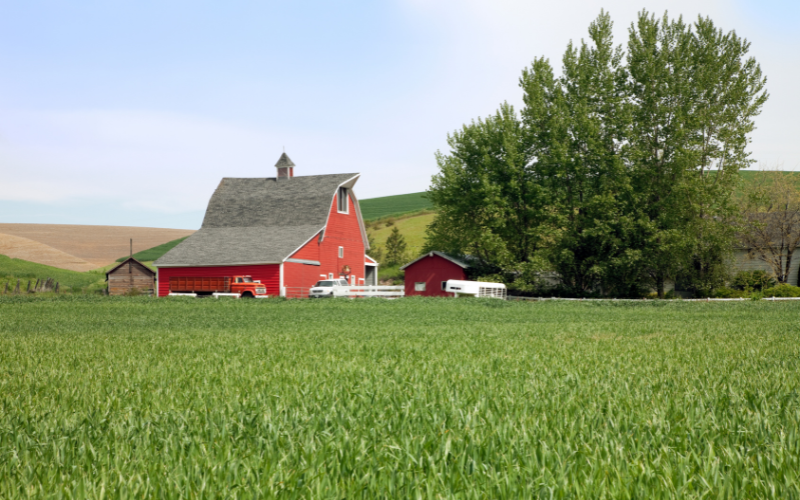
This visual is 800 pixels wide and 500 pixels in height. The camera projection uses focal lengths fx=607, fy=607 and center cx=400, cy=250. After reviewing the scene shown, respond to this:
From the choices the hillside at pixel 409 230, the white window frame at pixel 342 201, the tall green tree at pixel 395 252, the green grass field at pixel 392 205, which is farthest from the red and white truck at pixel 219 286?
the green grass field at pixel 392 205

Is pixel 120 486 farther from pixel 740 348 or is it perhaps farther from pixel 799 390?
pixel 740 348

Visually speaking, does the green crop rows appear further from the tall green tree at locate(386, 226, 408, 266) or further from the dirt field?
the dirt field

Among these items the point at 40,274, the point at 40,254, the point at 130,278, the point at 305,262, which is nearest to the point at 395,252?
the point at 305,262

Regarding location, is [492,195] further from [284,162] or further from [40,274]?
[40,274]

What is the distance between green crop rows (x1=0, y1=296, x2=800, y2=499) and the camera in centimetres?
335

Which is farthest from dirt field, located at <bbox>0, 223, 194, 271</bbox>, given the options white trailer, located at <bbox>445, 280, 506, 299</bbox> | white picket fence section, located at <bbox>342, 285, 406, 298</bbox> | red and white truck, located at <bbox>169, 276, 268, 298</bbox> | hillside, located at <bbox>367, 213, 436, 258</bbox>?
white trailer, located at <bbox>445, 280, 506, 299</bbox>

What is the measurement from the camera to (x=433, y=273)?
1900 inches

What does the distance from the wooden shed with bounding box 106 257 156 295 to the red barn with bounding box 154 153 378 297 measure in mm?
3877

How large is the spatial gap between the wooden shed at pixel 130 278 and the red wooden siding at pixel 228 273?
3.82 metres

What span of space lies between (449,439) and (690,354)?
6.81 metres

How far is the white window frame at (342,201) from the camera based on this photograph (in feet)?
161

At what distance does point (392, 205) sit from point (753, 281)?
98.6 m

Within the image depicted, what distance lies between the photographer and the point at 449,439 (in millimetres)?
→ 4016

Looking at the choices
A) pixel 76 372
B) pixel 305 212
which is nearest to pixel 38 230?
pixel 305 212
